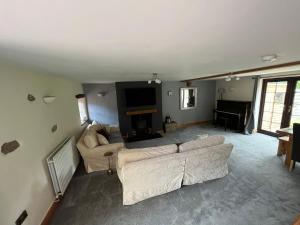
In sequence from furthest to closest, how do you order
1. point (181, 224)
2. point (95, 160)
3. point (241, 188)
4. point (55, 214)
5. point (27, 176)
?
point (95, 160) < point (241, 188) < point (55, 214) < point (181, 224) < point (27, 176)

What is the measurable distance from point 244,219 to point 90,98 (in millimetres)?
5252

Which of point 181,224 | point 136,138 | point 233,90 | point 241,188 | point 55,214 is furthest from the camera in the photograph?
point 233,90

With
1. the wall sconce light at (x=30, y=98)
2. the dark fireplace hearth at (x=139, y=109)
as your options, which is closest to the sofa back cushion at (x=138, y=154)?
the wall sconce light at (x=30, y=98)

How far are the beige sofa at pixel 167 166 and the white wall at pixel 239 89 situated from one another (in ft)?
11.9

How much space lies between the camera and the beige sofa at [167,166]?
213 cm

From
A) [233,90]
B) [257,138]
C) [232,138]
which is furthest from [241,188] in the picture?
[233,90]

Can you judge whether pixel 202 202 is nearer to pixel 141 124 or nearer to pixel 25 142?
pixel 25 142

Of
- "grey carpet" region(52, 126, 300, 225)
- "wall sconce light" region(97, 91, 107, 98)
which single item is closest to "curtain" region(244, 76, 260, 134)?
"grey carpet" region(52, 126, 300, 225)

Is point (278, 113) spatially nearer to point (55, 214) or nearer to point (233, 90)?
point (233, 90)

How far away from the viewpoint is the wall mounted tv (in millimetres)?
5129

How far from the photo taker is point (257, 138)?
4652mm

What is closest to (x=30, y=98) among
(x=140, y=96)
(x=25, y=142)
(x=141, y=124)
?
(x=25, y=142)

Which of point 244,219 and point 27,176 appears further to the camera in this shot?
point 244,219

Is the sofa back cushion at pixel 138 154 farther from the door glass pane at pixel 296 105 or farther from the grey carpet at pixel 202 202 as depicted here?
the door glass pane at pixel 296 105
